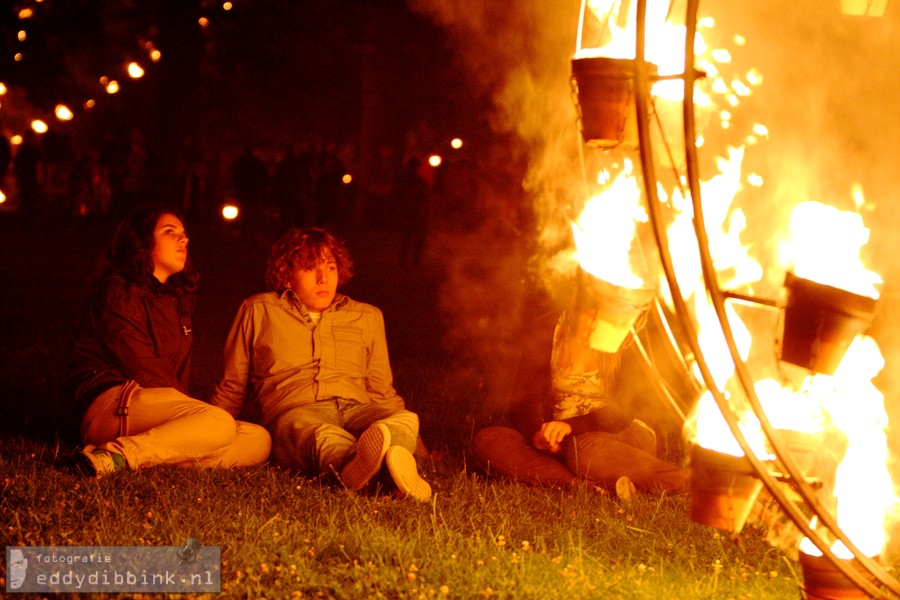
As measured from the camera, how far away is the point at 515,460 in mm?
5316

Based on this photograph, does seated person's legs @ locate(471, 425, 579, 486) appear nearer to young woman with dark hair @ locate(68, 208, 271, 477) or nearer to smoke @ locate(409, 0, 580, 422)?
young woman with dark hair @ locate(68, 208, 271, 477)

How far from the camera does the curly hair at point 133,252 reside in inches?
211

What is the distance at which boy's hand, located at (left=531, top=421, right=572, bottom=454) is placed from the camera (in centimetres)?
530

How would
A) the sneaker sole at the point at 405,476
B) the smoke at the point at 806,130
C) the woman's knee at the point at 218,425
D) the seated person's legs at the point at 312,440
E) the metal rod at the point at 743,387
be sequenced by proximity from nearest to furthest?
the metal rod at the point at 743,387, the sneaker sole at the point at 405,476, the seated person's legs at the point at 312,440, the woman's knee at the point at 218,425, the smoke at the point at 806,130

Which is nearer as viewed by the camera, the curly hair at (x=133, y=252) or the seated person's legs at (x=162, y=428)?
the seated person's legs at (x=162, y=428)

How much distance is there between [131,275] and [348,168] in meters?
20.8

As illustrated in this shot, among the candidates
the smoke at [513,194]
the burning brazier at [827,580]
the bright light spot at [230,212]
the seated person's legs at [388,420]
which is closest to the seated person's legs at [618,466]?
the seated person's legs at [388,420]

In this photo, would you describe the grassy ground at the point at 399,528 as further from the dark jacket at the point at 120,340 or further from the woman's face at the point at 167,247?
the woman's face at the point at 167,247

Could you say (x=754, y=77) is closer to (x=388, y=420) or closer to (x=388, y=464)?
(x=388, y=420)

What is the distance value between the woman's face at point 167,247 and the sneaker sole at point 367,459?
1.45 meters

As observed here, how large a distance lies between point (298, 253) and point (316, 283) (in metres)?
0.18

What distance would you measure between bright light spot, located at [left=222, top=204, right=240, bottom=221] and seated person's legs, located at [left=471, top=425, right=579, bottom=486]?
14.4 m

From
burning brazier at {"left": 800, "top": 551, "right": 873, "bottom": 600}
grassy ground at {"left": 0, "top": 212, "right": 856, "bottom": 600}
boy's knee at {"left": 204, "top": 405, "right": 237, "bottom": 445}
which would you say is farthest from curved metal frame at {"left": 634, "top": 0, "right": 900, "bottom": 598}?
boy's knee at {"left": 204, "top": 405, "right": 237, "bottom": 445}

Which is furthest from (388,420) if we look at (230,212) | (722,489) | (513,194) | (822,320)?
(230,212)
